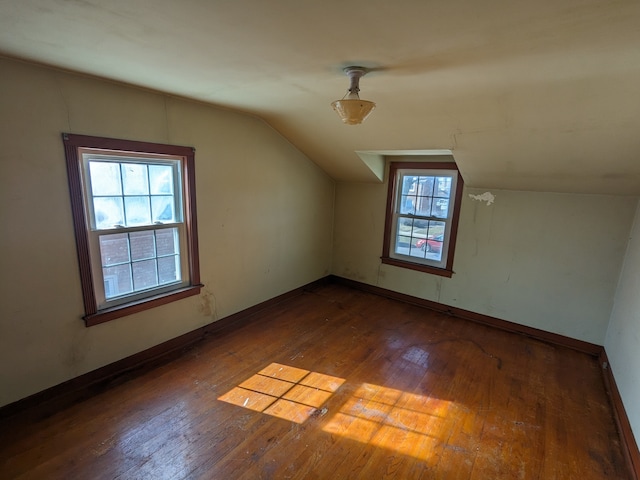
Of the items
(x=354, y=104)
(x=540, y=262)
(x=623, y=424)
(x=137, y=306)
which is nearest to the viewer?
(x=354, y=104)

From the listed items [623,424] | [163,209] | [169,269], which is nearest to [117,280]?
[169,269]

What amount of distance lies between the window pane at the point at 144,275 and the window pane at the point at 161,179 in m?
0.61

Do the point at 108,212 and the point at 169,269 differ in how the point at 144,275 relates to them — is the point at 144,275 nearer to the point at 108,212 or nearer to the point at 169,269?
the point at 169,269

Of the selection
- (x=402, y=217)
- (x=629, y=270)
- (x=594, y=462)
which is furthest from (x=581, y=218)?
(x=594, y=462)

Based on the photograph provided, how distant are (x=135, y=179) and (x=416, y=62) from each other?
220 centimetres

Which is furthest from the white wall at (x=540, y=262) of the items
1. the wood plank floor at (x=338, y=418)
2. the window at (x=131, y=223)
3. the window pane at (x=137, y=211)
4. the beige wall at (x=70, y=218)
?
the window pane at (x=137, y=211)

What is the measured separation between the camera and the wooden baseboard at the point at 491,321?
10.4 feet

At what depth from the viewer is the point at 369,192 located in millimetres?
4355

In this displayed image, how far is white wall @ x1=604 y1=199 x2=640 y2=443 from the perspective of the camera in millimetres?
2100

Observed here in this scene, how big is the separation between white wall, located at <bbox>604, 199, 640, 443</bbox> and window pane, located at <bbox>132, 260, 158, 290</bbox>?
3.58 meters

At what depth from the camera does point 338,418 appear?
7.12 ft

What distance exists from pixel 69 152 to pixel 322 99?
5.93ft

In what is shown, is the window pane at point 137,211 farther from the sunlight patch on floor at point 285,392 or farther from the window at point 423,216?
the window at point 423,216

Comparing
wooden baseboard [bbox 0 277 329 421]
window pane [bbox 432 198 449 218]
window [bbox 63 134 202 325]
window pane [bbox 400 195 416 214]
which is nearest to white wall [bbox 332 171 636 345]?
window pane [bbox 432 198 449 218]
